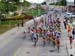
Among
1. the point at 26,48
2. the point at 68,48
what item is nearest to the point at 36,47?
the point at 26,48

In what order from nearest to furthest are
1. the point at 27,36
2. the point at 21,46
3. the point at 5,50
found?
the point at 5,50
the point at 21,46
the point at 27,36

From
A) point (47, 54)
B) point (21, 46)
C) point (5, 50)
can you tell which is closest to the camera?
point (47, 54)

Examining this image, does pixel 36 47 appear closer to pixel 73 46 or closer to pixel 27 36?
pixel 73 46

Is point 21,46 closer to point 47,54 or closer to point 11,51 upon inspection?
point 11,51

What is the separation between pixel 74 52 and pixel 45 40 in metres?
7.07

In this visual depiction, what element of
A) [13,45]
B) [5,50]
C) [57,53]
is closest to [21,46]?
[13,45]

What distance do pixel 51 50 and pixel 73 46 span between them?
2.98m

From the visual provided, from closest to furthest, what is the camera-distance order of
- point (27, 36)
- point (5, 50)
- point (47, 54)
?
1. point (47, 54)
2. point (5, 50)
3. point (27, 36)

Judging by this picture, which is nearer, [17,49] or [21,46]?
[17,49]

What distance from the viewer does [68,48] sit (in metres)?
34.8

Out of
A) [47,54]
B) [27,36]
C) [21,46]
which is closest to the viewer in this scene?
[47,54]

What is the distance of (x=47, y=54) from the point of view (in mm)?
31484

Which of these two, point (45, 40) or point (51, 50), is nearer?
point (51, 50)

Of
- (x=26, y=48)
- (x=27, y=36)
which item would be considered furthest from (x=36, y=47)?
(x=27, y=36)
